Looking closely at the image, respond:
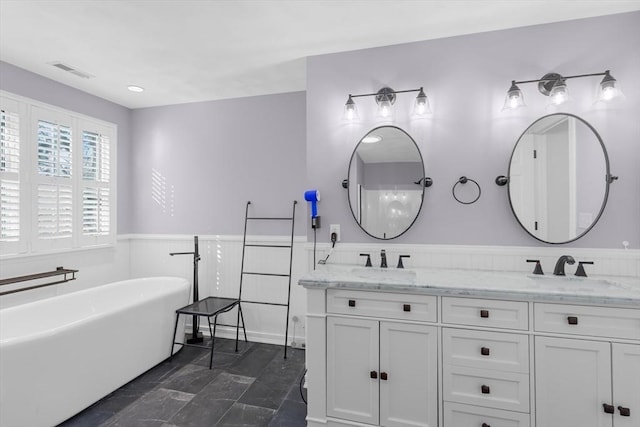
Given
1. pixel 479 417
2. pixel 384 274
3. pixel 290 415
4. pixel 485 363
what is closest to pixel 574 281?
pixel 485 363

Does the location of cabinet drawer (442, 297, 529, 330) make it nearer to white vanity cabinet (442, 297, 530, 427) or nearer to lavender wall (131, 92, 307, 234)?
white vanity cabinet (442, 297, 530, 427)

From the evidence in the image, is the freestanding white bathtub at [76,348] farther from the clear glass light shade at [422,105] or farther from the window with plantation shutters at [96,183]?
the clear glass light shade at [422,105]

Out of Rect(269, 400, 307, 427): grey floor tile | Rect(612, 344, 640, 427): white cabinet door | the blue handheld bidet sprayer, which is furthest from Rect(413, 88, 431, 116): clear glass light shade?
Rect(269, 400, 307, 427): grey floor tile

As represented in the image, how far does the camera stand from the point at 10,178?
262 centimetres

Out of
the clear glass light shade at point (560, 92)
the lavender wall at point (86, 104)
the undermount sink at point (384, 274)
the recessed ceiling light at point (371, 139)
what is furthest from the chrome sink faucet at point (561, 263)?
the lavender wall at point (86, 104)

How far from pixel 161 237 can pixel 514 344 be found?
3.56m

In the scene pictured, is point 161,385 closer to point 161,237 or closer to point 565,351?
point 161,237

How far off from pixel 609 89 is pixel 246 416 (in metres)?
3.13

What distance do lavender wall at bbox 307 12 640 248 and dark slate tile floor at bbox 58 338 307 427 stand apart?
1273 millimetres

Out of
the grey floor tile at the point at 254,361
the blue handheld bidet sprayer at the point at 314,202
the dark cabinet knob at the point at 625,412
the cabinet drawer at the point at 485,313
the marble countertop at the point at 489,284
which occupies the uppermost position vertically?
the blue handheld bidet sprayer at the point at 314,202

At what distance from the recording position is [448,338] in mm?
1710

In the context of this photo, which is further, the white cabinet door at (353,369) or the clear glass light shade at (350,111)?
the clear glass light shade at (350,111)

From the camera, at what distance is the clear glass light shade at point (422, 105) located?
2.26 metres

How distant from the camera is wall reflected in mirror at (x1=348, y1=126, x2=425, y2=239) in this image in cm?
234
